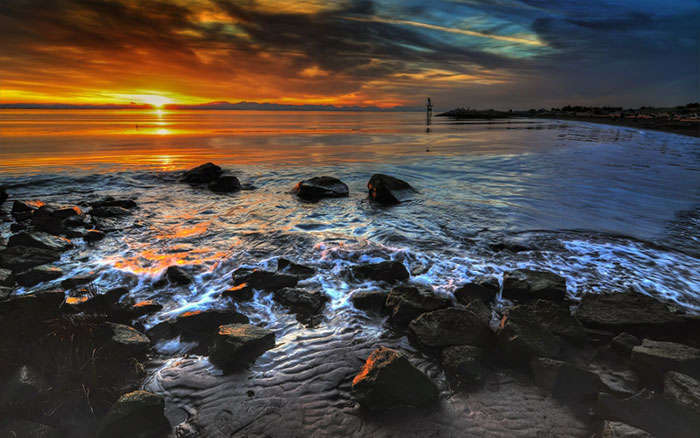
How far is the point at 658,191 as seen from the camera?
45.7 feet

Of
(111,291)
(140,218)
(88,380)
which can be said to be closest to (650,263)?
(88,380)

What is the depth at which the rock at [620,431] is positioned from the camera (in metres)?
2.95

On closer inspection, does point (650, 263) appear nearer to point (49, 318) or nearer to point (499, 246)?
point (499, 246)

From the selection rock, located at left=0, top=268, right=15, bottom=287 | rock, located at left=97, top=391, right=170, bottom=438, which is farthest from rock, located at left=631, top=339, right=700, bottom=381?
rock, located at left=0, top=268, right=15, bottom=287

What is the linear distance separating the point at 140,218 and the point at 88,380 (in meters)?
8.03

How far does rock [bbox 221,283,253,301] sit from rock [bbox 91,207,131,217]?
23.6 ft

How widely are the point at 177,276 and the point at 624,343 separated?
23.5 feet

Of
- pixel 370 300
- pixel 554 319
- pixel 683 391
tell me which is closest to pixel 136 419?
pixel 370 300

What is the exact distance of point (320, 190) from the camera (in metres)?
13.6

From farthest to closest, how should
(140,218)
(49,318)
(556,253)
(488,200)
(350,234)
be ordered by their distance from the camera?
(488,200), (140,218), (350,234), (556,253), (49,318)

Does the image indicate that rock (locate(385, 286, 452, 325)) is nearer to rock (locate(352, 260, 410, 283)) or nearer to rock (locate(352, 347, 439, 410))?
rock (locate(352, 260, 410, 283))

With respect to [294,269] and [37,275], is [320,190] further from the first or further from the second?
[37,275]

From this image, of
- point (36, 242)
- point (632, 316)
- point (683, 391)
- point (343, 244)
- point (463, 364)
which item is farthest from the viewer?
point (343, 244)

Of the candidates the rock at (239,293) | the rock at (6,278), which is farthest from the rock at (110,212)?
the rock at (239,293)
